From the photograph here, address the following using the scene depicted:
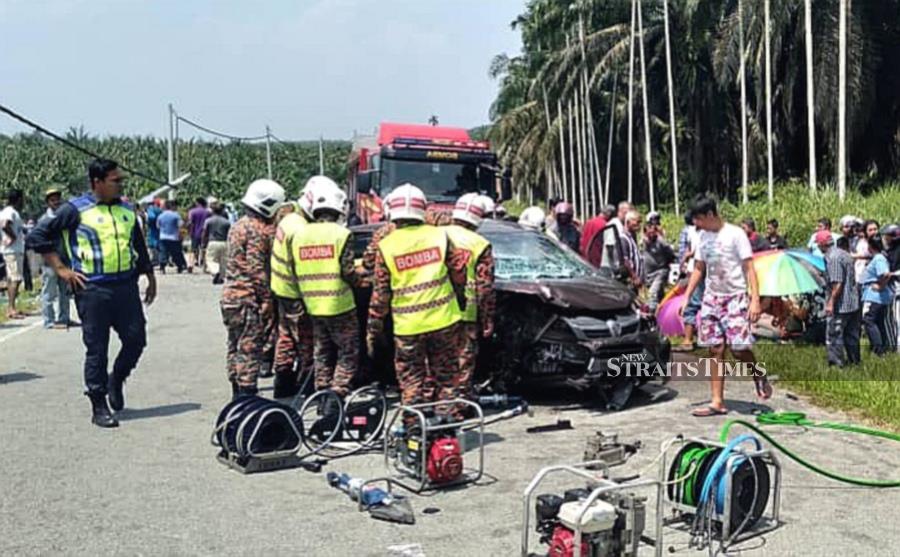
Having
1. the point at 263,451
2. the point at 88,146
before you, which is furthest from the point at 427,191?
the point at 88,146

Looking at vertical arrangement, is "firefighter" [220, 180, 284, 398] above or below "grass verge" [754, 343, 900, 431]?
above

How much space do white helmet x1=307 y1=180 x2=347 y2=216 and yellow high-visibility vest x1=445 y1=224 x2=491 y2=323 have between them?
890mm

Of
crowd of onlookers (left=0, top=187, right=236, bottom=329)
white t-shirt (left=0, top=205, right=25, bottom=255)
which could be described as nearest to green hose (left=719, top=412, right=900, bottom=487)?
crowd of onlookers (left=0, top=187, right=236, bottom=329)

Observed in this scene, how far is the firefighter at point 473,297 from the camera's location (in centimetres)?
704

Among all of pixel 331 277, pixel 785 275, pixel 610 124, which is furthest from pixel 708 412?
pixel 610 124

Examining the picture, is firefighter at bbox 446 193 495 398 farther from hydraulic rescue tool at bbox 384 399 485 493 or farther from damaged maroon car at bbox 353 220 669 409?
damaged maroon car at bbox 353 220 669 409

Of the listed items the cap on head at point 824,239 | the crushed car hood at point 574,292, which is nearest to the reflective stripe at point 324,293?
the crushed car hood at point 574,292

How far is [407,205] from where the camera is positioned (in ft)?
22.3

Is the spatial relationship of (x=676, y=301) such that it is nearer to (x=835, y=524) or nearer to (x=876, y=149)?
(x=835, y=524)

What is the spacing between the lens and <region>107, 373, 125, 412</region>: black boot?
27.6ft

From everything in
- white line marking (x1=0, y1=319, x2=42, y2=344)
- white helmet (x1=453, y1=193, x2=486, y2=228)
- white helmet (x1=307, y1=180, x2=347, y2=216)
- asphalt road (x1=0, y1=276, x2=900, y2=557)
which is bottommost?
asphalt road (x1=0, y1=276, x2=900, y2=557)

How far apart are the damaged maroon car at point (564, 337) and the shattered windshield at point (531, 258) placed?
25 millimetres

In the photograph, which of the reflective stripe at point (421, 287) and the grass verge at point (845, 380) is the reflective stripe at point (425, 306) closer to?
the reflective stripe at point (421, 287)

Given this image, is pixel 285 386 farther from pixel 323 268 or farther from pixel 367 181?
pixel 367 181
